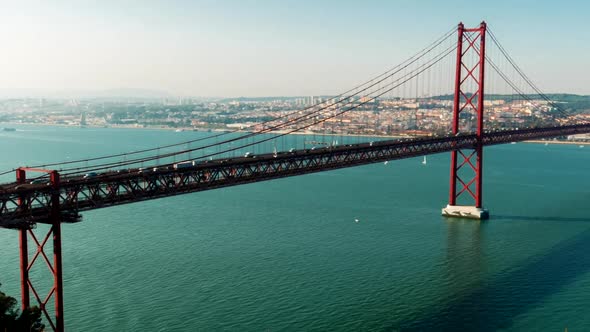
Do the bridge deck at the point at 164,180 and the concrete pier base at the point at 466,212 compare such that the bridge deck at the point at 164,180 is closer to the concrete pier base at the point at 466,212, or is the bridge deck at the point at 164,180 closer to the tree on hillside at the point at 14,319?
the tree on hillside at the point at 14,319

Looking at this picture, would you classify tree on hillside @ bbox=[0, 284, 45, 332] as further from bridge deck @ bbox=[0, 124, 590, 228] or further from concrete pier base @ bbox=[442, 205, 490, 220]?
concrete pier base @ bbox=[442, 205, 490, 220]

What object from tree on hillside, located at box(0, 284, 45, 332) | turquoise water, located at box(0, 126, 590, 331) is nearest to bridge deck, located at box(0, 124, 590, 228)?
tree on hillside, located at box(0, 284, 45, 332)

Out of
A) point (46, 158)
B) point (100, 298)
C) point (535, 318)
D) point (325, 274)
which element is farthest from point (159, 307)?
point (46, 158)

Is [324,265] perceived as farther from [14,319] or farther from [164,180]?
[14,319]

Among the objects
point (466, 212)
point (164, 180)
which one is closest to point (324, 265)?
point (164, 180)

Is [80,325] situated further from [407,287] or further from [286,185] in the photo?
[286,185]

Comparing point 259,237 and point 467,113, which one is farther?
point 467,113
